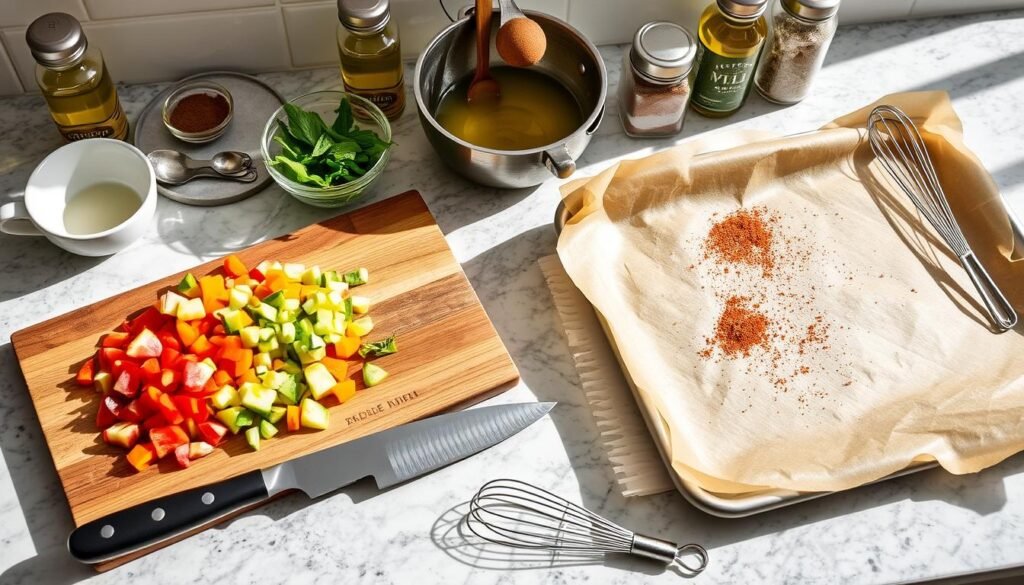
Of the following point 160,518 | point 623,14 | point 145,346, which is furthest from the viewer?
point 623,14

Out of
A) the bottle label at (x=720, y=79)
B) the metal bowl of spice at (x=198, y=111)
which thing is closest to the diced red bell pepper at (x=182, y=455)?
the metal bowl of spice at (x=198, y=111)

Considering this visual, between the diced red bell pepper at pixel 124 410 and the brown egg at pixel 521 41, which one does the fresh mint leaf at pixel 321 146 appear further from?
the diced red bell pepper at pixel 124 410

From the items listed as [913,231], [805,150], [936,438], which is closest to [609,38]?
[805,150]

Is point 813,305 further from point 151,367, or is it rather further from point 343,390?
point 151,367

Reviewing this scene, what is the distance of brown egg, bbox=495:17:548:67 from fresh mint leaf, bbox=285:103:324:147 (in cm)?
26

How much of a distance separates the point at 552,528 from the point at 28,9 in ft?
3.04

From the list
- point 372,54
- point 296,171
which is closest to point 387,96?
point 372,54

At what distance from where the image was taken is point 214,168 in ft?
3.96

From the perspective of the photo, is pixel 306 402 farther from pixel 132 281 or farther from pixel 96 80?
pixel 96 80

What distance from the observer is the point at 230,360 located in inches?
40.6

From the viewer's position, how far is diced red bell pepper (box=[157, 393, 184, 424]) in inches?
38.9

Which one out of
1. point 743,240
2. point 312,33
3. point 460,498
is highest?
point 312,33

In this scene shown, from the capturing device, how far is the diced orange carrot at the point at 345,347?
1.05 meters

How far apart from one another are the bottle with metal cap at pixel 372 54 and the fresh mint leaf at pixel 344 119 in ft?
0.20
